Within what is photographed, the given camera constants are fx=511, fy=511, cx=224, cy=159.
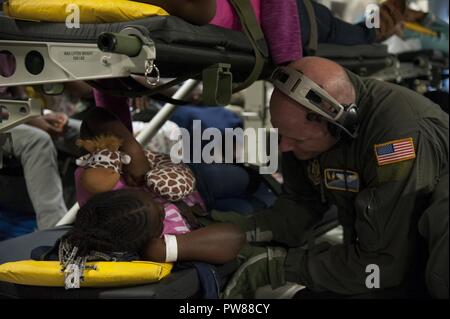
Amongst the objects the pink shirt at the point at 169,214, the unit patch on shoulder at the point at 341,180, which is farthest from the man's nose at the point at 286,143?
the pink shirt at the point at 169,214

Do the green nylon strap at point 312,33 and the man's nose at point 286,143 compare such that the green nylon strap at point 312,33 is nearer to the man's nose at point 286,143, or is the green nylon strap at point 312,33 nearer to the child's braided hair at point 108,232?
the man's nose at point 286,143

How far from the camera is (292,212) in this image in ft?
5.39

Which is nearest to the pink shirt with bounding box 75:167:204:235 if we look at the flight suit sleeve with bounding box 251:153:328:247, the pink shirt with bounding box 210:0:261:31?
the flight suit sleeve with bounding box 251:153:328:247

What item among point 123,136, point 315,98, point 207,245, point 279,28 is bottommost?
point 207,245

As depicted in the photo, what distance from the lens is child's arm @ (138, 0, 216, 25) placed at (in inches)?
42.3

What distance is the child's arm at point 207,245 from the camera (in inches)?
47.0

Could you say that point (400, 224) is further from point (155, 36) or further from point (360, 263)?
point (155, 36)

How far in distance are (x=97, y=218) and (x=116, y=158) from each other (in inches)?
8.2

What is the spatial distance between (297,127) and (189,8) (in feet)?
1.41

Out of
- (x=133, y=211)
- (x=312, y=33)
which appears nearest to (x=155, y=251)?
(x=133, y=211)

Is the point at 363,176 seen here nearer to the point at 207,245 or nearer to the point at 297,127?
the point at 297,127

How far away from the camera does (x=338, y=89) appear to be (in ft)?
4.17

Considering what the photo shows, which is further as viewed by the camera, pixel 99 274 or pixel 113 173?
pixel 113 173

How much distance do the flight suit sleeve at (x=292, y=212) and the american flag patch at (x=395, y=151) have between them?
422 millimetres
